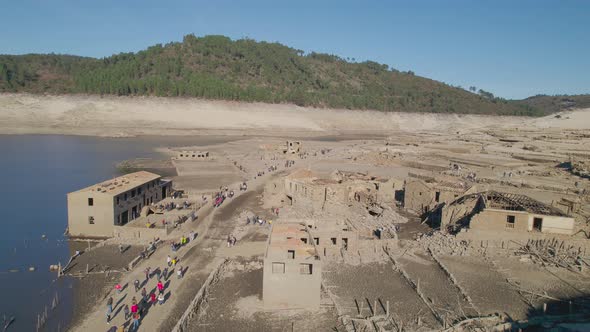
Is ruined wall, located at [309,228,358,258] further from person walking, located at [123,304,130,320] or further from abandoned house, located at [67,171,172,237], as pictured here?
abandoned house, located at [67,171,172,237]

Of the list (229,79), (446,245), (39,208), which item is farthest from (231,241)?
(229,79)

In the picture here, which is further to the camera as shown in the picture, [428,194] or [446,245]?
[428,194]

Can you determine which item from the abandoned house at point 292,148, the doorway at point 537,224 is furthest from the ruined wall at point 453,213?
the abandoned house at point 292,148

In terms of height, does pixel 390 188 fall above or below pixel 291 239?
below

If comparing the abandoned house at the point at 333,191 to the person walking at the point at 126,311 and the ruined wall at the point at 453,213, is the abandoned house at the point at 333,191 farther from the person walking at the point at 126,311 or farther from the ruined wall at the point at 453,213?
the person walking at the point at 126,311

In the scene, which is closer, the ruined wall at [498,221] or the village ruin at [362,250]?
the village ruin at [362,250]

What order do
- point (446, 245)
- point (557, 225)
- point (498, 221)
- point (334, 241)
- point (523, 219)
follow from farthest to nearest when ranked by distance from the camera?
point (446, 245)
point (498, 221)
point (523, 219)
point (557, 225)
point (334, 241)

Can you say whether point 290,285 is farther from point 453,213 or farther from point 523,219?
point 453,213
